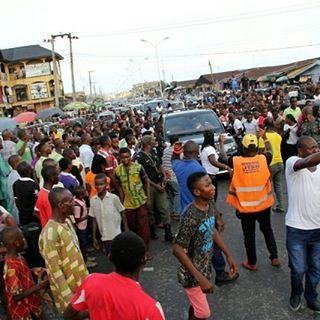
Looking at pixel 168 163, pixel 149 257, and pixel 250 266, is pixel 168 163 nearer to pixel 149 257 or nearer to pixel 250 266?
pixel 149 257

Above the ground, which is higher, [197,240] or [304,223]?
[197,240]

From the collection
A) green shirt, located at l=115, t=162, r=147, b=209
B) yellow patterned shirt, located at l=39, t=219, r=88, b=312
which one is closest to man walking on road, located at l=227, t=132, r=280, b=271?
green shirt, located at l=115, t=162, r=147, b=209

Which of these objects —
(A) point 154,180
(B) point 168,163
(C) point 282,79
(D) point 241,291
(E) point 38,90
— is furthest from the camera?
(E) point 38,90

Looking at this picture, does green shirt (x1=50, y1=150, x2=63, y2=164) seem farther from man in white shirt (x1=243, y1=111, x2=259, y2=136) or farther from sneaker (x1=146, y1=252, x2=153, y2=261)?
man in white shirt (x1=243, y1=111, x2=259, y2=136)

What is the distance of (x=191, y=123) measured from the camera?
11.6 meters

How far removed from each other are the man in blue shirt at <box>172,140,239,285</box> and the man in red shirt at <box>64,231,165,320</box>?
2.94 metres

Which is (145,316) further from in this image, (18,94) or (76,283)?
(18,94)

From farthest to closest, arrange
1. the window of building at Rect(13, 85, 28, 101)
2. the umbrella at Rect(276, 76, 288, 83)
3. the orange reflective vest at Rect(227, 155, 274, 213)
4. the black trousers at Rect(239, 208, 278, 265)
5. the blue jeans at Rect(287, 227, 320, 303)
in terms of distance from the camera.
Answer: the window of building at Rect(13, 85, 28, 101) < the umbrella at Rect(276, 76, 288, 83) < the black trousers at Rect(239, 208, 278, 265) < the orange reflective vest at Rect(227, 155, 274, 213) < the blue jeans at Rect(287, 227, 320, 303)

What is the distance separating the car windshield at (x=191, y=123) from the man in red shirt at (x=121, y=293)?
8957mm

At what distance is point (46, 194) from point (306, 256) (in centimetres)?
277

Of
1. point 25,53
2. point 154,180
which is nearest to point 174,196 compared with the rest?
point 154,180

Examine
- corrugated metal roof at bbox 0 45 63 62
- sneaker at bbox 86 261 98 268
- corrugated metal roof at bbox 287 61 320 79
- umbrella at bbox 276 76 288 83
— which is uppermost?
corrugated metal roof at bbox 0 45 63 62

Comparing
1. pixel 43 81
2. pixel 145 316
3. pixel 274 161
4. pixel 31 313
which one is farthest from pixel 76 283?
pixel 43 81

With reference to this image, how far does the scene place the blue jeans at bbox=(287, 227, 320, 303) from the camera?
167 inches
